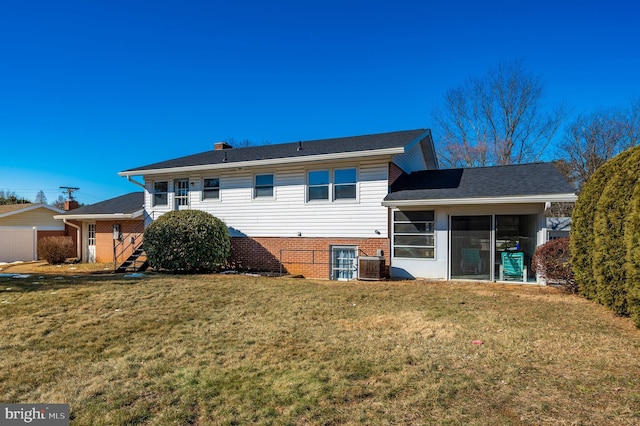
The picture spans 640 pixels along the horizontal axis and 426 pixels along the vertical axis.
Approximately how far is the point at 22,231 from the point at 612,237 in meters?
27.2

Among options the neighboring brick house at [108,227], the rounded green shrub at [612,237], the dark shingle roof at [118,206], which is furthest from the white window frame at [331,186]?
the dark shingle roof at [118,206]

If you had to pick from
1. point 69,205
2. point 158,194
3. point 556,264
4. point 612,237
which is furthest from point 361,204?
point 69,205

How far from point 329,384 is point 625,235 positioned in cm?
543

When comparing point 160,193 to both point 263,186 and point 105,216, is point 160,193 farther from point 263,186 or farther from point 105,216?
point 263,186

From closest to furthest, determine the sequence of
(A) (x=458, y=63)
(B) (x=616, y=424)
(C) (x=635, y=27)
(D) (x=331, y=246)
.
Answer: (B) (x=616, y=424) → (D) (x=331, y=246) → (C) (x=635, y=27) → (A) (x=458, y=63)

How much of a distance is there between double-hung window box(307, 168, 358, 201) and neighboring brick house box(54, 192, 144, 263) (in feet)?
28.5

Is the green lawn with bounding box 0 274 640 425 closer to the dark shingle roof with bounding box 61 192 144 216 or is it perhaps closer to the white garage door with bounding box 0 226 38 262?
the dark shingle roof with bounding box 61 192 144 216

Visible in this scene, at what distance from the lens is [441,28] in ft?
48.1

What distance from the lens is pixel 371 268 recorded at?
37.8 feet

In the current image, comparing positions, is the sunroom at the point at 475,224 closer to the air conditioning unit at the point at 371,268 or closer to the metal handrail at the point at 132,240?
the air conditioning unit at the point at 371,268

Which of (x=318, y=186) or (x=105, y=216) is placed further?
(x=105, y=216)

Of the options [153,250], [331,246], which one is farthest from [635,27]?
[153,250]

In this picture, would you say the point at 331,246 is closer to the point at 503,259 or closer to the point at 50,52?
the point at 503,259

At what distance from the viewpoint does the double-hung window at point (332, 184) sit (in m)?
12.7
